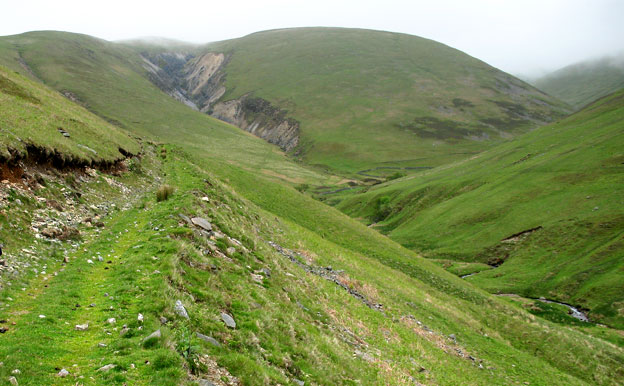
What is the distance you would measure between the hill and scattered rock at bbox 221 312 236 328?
5 centimetres

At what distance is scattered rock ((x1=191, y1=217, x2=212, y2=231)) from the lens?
18766 millimetres

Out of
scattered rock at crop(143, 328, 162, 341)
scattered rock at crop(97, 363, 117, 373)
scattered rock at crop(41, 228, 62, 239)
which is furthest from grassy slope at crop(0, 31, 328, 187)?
scattered rock at crop(97, 363, 117, 373)

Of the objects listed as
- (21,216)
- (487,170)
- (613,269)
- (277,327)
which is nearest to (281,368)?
(277,327)

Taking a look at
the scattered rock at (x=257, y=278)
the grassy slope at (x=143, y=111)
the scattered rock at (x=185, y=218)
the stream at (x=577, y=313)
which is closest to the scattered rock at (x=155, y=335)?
the scattered rock at (x=257, y=278)

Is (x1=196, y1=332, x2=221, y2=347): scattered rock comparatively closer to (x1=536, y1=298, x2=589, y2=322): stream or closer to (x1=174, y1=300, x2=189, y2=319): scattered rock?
(x1=174, y1=300, x2=189, y2=319): scattered rock

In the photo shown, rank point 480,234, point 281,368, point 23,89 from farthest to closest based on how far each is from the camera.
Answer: point 480,234
point 23,89
point 281,368

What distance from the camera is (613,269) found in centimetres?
5084

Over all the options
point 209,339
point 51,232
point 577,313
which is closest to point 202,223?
point 51,232

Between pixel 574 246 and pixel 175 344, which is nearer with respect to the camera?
pixel 175 344

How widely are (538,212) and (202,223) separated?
77350 mm

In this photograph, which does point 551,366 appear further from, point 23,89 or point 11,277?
point 23,89

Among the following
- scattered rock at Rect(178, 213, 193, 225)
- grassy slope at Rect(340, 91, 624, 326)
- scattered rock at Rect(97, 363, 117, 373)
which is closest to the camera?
scattered rock at Rect(97, 363, 117, 373)

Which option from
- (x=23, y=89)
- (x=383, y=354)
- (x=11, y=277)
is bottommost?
(x=383, y=354)

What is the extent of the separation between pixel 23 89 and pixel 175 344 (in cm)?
4230
